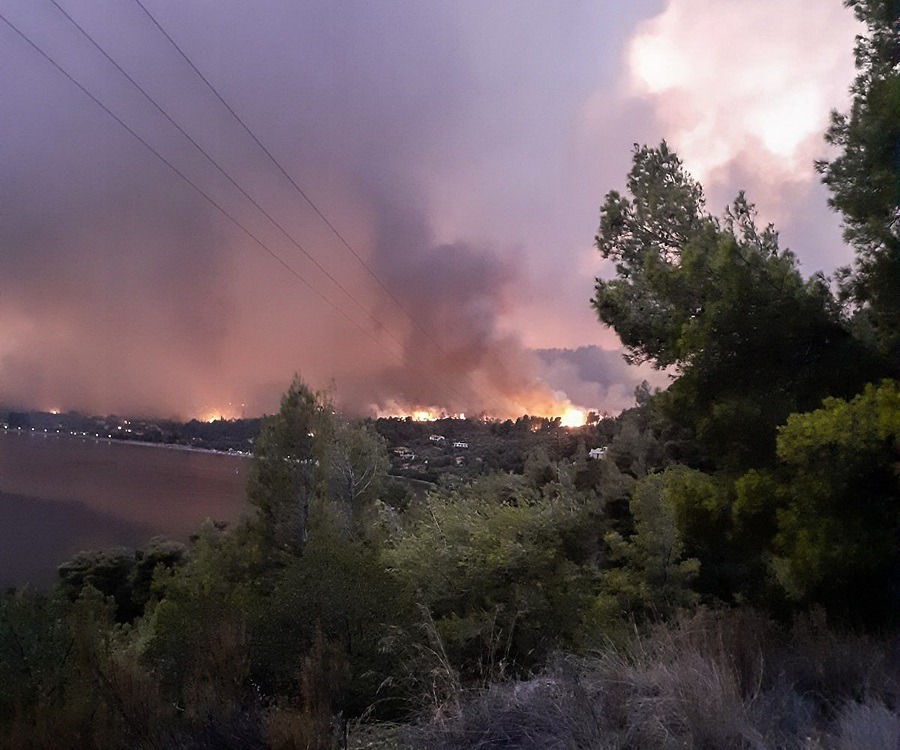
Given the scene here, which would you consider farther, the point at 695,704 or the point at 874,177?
the point at 874,177

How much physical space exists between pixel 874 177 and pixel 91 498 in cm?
6564

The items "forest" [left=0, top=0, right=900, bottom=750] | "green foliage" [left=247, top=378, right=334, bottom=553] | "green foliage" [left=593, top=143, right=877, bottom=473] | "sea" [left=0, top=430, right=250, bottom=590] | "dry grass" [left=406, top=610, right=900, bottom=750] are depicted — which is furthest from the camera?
Answer: "sea" [left=0, top=430, right=250, bottom=590]

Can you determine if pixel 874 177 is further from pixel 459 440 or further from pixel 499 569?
pixel 459 440

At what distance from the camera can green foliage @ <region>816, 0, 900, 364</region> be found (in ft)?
25.1

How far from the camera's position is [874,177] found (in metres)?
7.93

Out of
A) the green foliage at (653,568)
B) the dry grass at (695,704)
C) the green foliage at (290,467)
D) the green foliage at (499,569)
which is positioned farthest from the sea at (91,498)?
the dry grass at (695,704)

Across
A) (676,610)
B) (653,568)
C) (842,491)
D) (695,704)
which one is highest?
(842,491)

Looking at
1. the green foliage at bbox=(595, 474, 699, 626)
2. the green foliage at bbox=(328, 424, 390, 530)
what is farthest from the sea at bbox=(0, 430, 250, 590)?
the green foliage at bbox=(595, 474, 699, 626)

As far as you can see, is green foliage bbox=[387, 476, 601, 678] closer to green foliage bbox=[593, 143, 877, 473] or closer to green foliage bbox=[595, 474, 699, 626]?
green foliage bbox=[595, 474, 699, 626]

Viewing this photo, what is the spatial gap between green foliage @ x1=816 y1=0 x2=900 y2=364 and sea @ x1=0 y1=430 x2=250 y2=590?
2331 centimetres

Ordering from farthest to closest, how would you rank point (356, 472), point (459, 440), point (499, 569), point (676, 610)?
point (459, 440) < point (356, 472) < point (499, 569) < point (676, 610)

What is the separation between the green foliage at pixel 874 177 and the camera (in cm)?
766

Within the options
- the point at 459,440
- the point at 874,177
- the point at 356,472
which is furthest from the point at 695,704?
the point at 459,440

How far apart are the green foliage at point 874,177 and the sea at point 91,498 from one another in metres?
23.3
